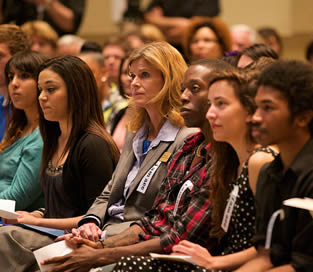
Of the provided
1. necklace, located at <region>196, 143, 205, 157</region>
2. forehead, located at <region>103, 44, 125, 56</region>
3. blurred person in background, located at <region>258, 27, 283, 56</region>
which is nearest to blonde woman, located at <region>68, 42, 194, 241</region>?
necklace, located at <region>196, 143, 205, 157</region>

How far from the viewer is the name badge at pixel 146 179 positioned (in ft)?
11.0

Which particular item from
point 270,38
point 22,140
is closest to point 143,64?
point 22,140

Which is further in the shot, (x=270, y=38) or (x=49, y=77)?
(x=270, y=38)

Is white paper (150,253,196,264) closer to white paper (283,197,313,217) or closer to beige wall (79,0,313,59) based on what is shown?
white paper (283,197,313,217)

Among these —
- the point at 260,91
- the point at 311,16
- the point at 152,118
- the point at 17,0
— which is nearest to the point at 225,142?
the point at 260,91

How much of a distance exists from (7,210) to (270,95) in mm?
1792

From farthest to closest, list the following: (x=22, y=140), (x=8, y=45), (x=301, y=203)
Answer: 1. (x=8, y=45)
2. (x=22, y=140)
3. (x=301, y=203)

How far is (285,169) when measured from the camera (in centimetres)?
241

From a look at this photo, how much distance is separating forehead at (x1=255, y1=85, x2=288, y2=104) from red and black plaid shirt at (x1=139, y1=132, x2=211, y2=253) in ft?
1.97

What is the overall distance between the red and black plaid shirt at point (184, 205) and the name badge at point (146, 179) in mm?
142

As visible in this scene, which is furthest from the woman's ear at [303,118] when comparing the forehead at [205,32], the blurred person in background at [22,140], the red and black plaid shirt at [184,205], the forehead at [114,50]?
the forehead at [114,50]

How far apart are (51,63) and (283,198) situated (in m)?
1.96

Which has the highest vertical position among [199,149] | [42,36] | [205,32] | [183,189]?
[205,32]

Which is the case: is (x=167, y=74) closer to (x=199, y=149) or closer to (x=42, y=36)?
(x=199, y=149)
